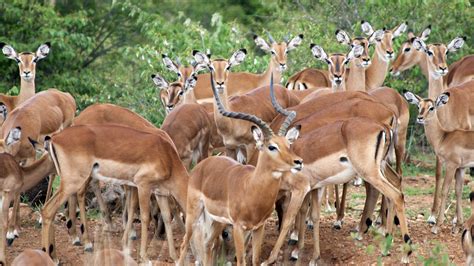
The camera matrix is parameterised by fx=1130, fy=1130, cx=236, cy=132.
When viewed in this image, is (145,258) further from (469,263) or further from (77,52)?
(77,52)

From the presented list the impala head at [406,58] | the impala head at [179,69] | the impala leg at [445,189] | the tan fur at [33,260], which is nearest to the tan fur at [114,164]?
the tan fur at [33,260]

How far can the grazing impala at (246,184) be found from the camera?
27.9ft

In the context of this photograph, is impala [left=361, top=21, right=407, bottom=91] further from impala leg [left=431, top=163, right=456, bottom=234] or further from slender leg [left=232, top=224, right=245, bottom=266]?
slender leg [left=232, top=224, right=245, bottom=266]

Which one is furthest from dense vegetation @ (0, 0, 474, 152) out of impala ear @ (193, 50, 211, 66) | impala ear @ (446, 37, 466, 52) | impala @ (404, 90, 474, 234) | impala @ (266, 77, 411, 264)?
impala @ (266, 77, 411, 264)

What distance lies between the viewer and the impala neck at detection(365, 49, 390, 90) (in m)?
14.1

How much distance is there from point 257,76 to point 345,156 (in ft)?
16.6

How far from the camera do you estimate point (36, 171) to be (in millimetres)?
10102

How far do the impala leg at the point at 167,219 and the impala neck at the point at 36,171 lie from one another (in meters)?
1.07

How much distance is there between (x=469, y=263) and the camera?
8.50 meters

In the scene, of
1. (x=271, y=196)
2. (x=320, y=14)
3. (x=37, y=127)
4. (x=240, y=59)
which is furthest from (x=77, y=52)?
(x=271, y=196)

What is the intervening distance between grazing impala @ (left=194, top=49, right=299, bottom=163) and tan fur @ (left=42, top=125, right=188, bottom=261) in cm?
158

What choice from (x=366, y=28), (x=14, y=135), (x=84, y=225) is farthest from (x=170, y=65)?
(x=84, y=225)

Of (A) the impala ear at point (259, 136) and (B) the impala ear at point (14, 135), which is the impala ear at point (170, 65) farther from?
(A) the impala ear at point (259, 136)

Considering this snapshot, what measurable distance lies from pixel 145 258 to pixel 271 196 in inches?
60.9
